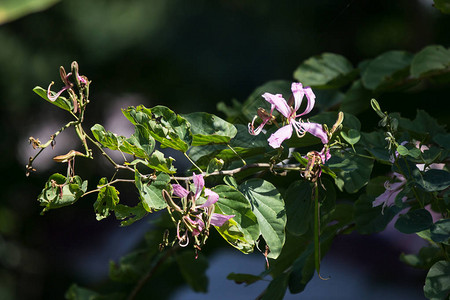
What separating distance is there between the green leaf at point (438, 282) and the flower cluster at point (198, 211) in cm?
12

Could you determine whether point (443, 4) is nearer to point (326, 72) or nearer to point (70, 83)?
point (326, 72)

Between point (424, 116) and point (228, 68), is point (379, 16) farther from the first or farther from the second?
point (424, 116)

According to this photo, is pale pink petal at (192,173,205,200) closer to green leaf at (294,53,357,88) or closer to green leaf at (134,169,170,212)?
green leaf at (134,169,170,212)

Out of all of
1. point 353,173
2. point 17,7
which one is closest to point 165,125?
point 353,173

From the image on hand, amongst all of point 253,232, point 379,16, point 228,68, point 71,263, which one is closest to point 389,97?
point 253,232

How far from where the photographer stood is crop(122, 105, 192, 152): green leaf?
299 millimetres

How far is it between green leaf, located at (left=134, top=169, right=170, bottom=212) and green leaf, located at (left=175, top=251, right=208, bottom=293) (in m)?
0.27

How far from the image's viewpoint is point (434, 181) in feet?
1.03

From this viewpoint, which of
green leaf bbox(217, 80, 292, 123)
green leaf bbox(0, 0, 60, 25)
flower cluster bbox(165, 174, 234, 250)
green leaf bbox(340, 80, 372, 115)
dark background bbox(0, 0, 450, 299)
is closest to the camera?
flower cluster bbox(165, 174, 234, 250)

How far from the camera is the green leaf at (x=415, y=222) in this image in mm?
312

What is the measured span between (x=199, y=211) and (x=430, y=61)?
28 cm

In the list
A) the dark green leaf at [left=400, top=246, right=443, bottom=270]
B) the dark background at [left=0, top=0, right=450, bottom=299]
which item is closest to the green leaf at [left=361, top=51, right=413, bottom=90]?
the dark green leaf at [left=400, top=246, right=443, bottom=270]

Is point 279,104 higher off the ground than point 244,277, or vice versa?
point 279,104

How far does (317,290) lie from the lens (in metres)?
0.51
